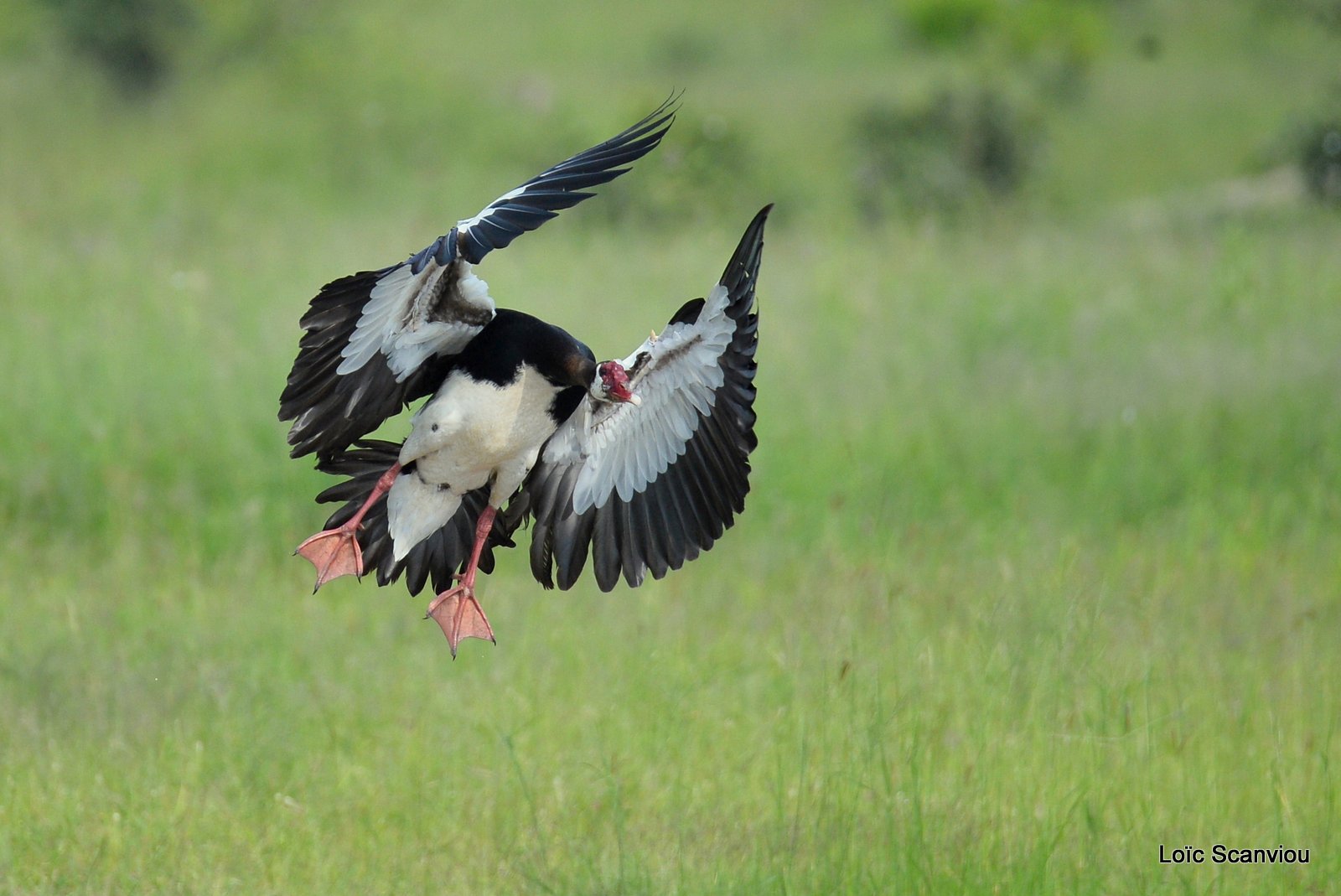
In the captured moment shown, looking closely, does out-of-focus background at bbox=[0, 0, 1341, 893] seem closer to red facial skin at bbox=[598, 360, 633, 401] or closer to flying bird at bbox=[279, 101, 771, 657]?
flying bird at bbox=[279, 101, 771, 657]

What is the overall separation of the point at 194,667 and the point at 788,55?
19.7 metres

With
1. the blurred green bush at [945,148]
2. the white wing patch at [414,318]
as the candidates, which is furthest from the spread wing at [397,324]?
the blurred green bush at [945,148]

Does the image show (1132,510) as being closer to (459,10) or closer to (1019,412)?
(1019,412)

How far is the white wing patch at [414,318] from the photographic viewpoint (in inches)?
136

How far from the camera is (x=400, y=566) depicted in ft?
13.8

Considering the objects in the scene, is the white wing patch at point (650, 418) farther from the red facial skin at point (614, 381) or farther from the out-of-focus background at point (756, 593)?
the out-of-focus background at point (756, 593)

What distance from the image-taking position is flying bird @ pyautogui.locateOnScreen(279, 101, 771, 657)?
11.5ft

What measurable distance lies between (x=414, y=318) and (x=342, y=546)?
2.25 ft

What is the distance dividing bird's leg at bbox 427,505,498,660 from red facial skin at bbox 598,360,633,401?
0.59m

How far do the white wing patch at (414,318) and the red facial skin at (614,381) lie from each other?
32 cm

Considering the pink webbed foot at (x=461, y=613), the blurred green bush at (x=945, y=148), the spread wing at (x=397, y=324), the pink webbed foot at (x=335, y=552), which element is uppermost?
the blurred green bush at (x=945, y=148)

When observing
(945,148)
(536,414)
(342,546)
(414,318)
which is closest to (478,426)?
(536,414)

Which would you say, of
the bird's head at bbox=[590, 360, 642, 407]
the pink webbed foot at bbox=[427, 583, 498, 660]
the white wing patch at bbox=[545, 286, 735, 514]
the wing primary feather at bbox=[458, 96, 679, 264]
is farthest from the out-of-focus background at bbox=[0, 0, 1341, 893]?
the wing primary feather at bbox=[458, 96, 679, 264]

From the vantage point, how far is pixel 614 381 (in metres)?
3.51
